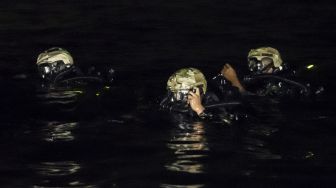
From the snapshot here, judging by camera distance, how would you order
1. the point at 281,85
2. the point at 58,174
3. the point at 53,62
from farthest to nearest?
→ the point at 53,62, the point at 281,85, the point at 58,174

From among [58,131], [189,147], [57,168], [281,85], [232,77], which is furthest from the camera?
[232,77]

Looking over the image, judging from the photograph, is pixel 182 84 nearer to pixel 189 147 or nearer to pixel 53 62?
pixel 189 147

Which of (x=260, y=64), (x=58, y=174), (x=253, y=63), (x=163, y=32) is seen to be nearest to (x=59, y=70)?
(x=253, y=63)

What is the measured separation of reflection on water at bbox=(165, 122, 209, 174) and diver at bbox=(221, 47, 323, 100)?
104 inches

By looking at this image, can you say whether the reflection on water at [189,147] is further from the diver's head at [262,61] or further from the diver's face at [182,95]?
the diver's head at [262,61]

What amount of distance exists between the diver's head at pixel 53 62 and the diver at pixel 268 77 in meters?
3.56

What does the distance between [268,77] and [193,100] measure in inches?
103

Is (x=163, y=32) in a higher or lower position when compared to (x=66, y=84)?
higher

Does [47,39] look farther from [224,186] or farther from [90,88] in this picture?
[224,186]

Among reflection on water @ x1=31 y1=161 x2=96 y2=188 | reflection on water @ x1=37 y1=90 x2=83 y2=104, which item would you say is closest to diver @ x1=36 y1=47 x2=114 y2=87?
reflection on water @ x1=37 y1=90 x2=83 y2=104

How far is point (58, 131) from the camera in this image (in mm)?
14219

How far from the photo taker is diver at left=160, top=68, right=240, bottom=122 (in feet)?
46.1

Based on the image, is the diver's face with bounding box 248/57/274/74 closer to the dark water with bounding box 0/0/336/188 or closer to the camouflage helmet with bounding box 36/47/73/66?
the dark water with bounding box 0/0/336/188

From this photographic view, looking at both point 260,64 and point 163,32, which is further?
point 163,32
